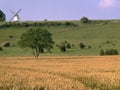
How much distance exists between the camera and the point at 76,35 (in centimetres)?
15200

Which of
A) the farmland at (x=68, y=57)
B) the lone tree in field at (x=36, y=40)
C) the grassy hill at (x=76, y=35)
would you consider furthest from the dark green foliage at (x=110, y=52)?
the lone tree in field at (x=36, y=40)

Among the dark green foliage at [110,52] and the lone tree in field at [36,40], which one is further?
the dark green foliage at [110,52]

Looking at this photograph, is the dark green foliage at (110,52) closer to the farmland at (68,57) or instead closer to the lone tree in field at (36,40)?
the farmland at (68,57)

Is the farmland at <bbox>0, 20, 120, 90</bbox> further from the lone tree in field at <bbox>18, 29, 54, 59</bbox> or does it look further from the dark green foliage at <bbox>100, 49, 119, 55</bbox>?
the lone tree in field at <bbox>18, 29, 54, 59</bbox>

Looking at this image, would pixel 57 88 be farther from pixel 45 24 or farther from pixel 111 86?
pixel 45 24

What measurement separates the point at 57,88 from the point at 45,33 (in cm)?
7650

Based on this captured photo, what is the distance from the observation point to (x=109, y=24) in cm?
16812

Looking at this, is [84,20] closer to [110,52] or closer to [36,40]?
[110,52]

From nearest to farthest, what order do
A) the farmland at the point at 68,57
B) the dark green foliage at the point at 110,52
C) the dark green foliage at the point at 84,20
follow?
1. the farmland at the point at 68,57
2. the dark green foliage at the point at 110,52
3. the dark green foliage at the point at 84,20

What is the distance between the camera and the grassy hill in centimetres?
12113

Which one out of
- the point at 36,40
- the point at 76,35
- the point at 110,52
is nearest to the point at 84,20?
the point at 76,35

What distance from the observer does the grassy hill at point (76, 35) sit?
12113 centimetres

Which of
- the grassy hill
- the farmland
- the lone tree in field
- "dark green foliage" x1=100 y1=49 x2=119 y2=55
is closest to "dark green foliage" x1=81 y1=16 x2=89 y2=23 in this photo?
the grassy hill

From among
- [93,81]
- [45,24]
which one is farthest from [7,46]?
[93,81]
